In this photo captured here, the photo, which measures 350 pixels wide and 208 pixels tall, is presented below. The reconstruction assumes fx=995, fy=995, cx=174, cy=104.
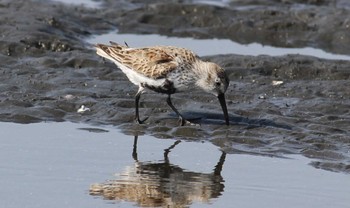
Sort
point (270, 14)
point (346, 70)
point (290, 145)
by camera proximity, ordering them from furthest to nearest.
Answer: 1. point (270, 14)
2. point (346, 70)
3. point (290, 145)

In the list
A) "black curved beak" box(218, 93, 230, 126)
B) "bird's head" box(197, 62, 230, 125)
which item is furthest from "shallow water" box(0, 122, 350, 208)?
"bird's head" box(197, 62, 230, 125)

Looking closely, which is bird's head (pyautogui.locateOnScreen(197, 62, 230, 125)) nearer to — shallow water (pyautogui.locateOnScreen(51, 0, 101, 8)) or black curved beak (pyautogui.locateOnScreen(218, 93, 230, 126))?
black curved beak (pyautogui.locateOnScreen(218, 93, 230, 126))

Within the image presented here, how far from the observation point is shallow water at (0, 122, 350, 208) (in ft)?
33.4

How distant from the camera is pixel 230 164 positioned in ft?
38.3

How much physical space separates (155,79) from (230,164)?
2002 mm

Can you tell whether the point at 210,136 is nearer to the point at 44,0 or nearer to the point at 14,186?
the point at 14,186

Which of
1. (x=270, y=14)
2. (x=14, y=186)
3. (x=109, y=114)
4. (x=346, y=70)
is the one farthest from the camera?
(x=270, y=14)

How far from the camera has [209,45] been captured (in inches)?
728

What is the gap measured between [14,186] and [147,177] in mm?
1489

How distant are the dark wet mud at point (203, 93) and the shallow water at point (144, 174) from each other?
0.50m

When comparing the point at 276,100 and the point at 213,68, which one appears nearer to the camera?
the point at 213,68

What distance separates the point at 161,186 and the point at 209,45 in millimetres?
8111

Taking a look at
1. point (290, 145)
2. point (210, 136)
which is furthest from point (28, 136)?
point (290, 145)

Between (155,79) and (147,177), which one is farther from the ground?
(155,79)
